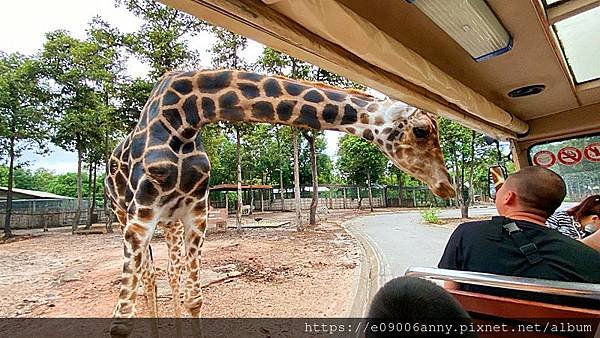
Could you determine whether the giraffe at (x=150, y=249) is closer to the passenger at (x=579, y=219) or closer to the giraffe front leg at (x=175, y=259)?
the giraffe front leg at (x=175, y=259)

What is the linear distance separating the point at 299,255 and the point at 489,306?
5.62 m

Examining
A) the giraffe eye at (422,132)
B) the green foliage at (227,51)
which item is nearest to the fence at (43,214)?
the green foliage at (227,51)

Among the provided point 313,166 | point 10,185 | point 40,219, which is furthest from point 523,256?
point 40,219

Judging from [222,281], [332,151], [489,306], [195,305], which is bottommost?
[222,281]

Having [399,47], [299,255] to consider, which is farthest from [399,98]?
[299,255]

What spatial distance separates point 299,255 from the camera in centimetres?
631

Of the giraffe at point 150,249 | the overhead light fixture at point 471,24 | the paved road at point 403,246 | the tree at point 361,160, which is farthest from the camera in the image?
the tree at point 361,160

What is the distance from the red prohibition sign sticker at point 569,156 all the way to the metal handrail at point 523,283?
207 cm

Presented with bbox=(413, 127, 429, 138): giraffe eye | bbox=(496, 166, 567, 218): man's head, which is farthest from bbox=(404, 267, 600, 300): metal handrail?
bbox=(413, 127, 429, 138): giraffe eye

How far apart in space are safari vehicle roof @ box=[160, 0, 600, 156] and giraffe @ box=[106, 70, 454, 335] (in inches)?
9.2

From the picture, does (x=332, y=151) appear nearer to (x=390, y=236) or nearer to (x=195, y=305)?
(x=390, y=236)

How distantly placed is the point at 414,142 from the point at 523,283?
2.89 feet

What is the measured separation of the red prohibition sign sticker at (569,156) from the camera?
2404 millimetres

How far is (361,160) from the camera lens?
14.6 meters
